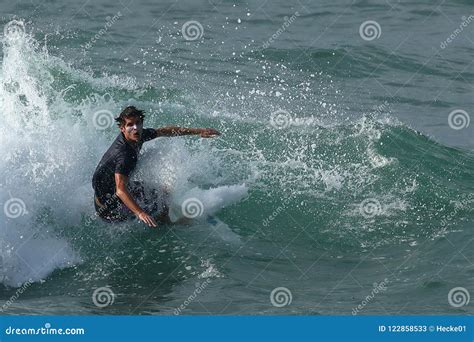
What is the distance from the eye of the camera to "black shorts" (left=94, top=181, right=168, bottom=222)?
35.8ft

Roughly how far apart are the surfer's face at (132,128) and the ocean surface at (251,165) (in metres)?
0.78

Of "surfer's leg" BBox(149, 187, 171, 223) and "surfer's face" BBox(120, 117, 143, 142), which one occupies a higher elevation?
"surfer's face" BBox(120, 117, 143, 142)

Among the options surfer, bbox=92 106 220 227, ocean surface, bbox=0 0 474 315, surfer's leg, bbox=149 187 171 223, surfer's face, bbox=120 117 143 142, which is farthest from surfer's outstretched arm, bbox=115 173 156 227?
surfer's leg, bbox=149 187 171 223

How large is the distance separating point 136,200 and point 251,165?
8.08 feet

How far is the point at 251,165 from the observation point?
519 inches

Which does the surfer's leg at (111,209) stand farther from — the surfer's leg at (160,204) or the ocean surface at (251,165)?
the surfer's leg at (160,204)

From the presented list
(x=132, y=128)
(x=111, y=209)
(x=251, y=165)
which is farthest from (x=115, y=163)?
(x=251, y=165)

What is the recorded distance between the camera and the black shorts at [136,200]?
35.8 feet

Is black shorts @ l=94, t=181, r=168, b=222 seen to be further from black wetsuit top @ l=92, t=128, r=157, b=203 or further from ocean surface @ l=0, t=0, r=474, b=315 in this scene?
ocean surface @ l=0, t=0, r=474, b=315

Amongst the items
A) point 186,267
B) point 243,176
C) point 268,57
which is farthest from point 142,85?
point 186,267

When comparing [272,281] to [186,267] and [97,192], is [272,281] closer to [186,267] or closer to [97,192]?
[186,267]

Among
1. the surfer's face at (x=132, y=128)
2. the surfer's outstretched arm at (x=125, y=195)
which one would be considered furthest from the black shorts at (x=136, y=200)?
the surfer's face at (x=132, y=128)

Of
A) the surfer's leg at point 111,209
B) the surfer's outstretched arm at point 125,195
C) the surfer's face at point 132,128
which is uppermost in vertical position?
the surfer's face at point 132,128

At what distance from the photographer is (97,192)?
35.6 feet
